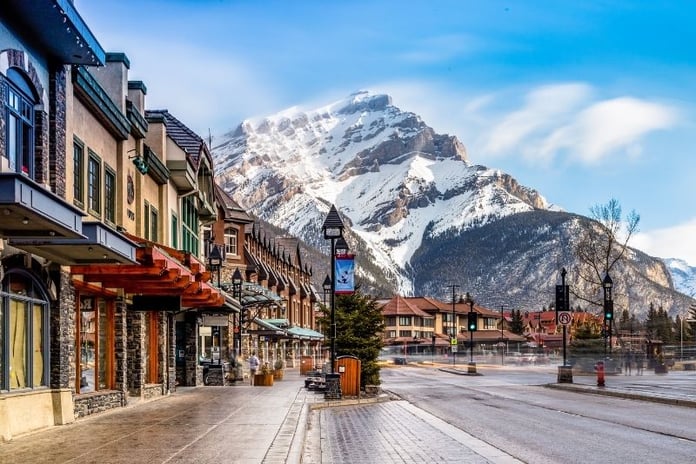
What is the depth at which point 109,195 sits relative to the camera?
82.0 ft

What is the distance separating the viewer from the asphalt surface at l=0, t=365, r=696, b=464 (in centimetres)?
1491

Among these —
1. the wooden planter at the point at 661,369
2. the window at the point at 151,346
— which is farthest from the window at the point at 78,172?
the wooden planter at the point at 661,369

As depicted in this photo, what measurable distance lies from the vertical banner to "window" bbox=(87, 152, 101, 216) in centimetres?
1040

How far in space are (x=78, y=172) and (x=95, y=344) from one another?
4.46m

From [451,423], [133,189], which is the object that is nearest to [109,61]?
[133,189]

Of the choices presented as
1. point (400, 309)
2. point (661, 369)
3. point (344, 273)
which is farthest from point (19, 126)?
point (400, 309)

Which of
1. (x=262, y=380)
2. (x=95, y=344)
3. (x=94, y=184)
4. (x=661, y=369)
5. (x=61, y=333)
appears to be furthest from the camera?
(x=661, y=369)

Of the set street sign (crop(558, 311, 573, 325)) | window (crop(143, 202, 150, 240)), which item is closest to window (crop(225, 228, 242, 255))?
street sign (crop(558, 311, 573, 325))

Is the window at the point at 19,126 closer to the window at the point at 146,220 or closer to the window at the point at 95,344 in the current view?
the window at the point at 95,344

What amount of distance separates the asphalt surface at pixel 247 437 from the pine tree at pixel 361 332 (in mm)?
8935

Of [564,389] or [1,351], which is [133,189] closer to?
[1,351]

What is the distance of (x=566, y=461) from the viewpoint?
1518cm

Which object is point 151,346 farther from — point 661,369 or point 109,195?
point 661,369

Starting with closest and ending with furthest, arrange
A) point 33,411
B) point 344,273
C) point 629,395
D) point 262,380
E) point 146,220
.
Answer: point 33,411, point 146,220, point 344,273, point 629,395, point 262,380
